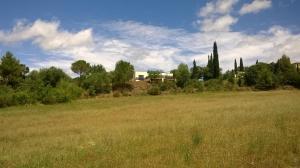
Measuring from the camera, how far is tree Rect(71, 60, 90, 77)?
415 ft

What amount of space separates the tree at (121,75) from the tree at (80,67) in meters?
24.1

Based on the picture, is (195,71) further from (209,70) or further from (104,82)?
(104,82)

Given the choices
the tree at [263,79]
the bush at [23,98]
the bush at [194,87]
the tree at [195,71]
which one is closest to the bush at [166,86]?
the bush at [194,87]

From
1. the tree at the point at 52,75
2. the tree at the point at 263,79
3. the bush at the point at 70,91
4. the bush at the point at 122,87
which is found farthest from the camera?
the bush at the point at 122,87

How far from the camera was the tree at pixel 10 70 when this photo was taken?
81.8 metres

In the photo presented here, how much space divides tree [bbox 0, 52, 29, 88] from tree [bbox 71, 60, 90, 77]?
4194 centimetres

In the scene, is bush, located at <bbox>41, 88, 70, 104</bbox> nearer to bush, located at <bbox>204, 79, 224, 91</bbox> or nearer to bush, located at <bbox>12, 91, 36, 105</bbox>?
bush, located at <bbox>12, 91, 36, 105</bbox>

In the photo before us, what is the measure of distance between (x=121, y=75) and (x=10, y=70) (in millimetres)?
31615

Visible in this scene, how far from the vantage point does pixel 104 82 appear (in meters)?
94.4

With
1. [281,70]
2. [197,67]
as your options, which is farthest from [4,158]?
[197,67]

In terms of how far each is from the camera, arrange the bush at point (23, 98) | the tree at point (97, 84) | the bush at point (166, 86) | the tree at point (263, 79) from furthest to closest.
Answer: the bush at point (166, 86), the tree at point (263, 79), the tree at point (97, 84), the bush at point (23, 98)

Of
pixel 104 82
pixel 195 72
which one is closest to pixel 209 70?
pixel 195 72

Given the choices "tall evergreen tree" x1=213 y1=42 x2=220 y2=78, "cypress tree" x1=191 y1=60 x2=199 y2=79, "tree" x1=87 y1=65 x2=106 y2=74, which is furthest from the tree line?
"tree" x1=87 y1=65 x2=106 y2=74

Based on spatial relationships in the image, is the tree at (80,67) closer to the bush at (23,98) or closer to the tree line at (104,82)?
the tree line at (104,82)
